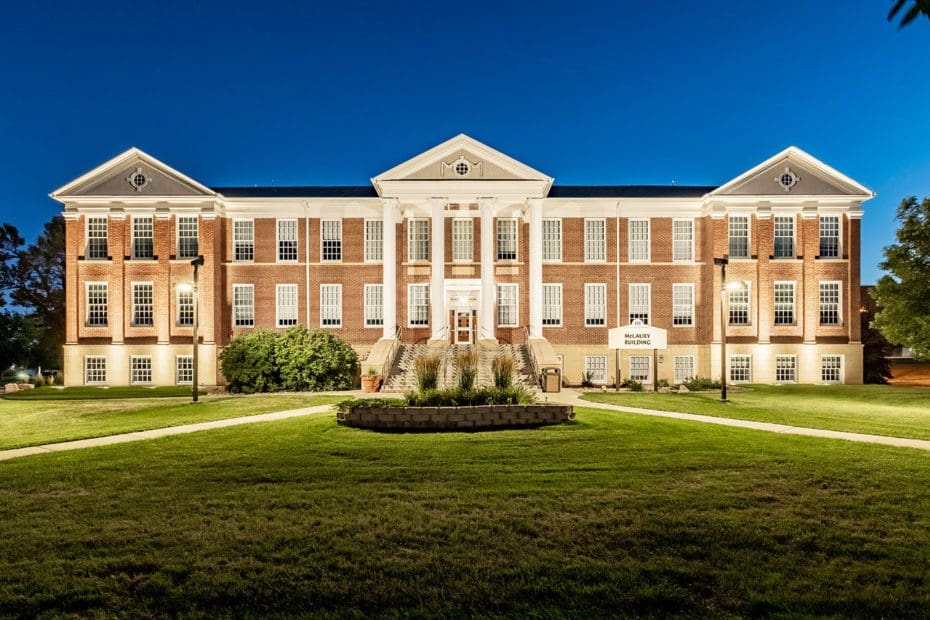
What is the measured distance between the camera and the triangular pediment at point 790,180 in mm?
31250

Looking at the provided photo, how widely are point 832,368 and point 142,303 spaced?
1500 inches

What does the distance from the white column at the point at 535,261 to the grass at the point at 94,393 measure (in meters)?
16.6

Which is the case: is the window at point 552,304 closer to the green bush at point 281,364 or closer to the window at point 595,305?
the window at point 595,305

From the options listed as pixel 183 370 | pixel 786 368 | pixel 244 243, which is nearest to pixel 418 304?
pixel 244 243

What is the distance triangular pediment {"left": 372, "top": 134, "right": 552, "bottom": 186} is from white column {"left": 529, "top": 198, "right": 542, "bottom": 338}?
1817 millimetres

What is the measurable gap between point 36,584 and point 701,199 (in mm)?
32882

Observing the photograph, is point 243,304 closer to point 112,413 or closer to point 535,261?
point 112,413

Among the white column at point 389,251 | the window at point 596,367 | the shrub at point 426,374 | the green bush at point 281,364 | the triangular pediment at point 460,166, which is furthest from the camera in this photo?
the window at point 596,367

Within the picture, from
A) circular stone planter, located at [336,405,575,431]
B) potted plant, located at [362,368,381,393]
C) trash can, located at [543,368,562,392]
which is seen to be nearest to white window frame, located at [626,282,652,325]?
trash can, located at [543,368,562,392]

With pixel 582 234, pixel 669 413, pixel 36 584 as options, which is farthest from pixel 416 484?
pixel 582 234

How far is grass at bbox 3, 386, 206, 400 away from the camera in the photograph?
24844mm

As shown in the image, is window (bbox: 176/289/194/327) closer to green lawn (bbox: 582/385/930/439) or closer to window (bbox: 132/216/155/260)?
window (bbox: 132/216/155/260)

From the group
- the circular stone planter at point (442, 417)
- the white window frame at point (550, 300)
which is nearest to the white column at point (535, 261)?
the white window frame at point (550, 300)

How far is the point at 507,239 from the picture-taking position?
1298 inches
